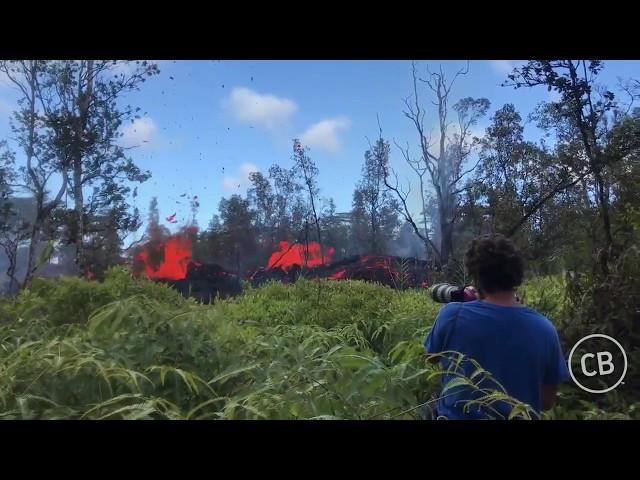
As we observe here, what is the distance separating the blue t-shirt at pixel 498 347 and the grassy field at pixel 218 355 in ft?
0.32

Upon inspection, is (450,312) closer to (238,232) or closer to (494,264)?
(494,264)

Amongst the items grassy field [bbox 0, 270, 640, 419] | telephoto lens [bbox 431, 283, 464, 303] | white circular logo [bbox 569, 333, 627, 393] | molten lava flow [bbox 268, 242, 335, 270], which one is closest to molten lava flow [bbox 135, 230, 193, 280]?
grassy field [bbox 0, 270, 640, 419]

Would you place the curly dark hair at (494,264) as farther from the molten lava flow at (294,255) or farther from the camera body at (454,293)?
the molten lava flow at (294,255)

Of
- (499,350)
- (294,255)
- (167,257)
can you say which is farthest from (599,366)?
(167,257)

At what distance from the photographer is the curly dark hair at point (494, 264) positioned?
1.47m

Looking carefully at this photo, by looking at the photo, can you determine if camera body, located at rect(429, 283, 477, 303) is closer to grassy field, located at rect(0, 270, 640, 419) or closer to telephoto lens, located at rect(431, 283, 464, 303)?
telephoto lens, located at rect(431, 283, 464, 303)

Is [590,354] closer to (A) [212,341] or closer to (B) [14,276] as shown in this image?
(A) [212,341]

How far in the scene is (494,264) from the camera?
1.50m

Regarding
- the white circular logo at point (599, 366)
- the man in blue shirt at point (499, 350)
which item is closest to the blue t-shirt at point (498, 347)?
the man in blue shirt at point (499, 350)

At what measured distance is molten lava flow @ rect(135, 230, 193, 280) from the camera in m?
1.79

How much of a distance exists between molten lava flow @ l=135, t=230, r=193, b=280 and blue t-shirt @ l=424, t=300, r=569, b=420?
0.87 metres

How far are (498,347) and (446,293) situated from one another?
11.8 inches
